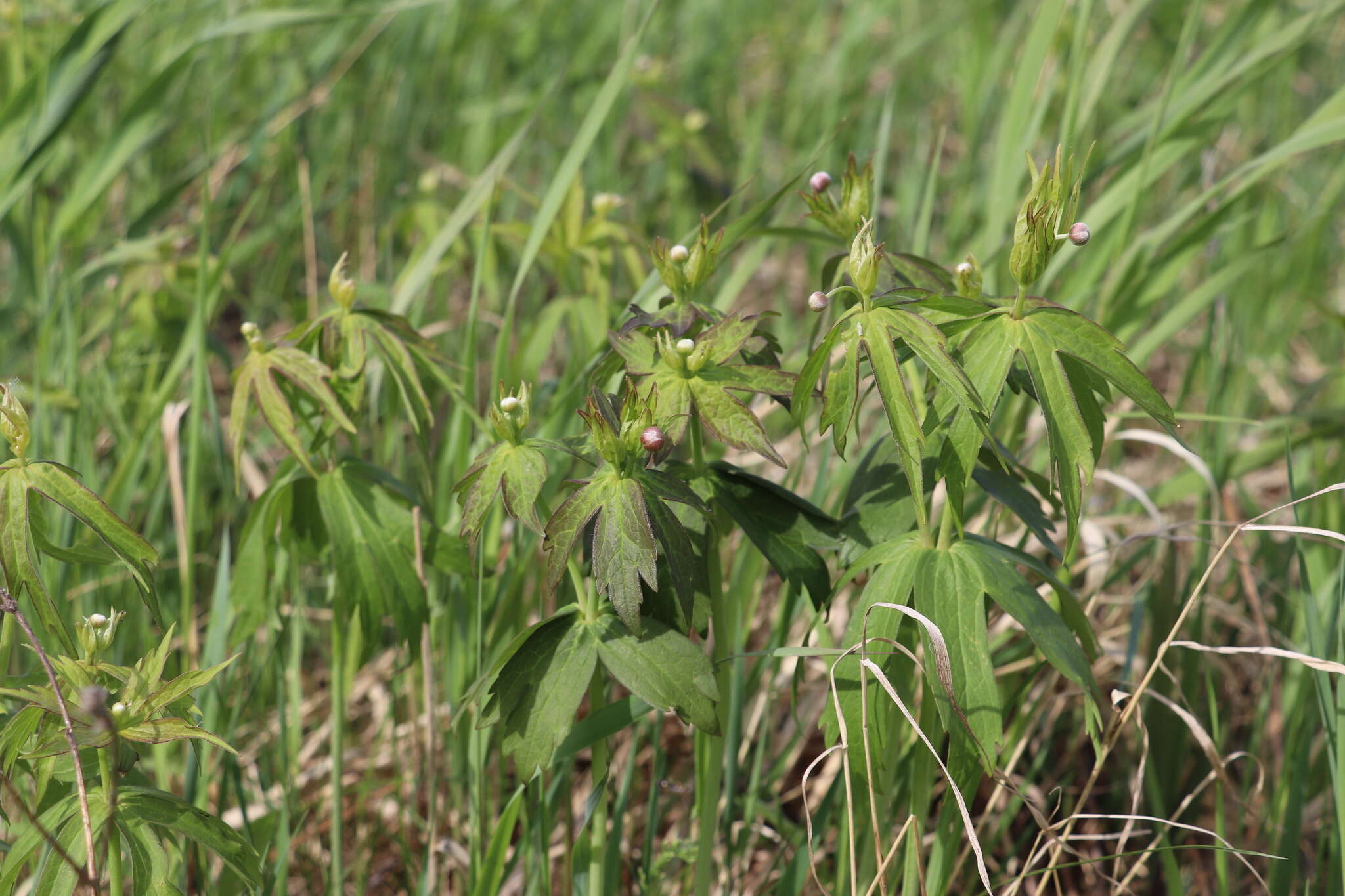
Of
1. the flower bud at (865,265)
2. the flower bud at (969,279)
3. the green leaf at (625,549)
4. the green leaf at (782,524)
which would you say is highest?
the flower bud at (865,265)

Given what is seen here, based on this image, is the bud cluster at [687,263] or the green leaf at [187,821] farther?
the bud cluster at [687,263]

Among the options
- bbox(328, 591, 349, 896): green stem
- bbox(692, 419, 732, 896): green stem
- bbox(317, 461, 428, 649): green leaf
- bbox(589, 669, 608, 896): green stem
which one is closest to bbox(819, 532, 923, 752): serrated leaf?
bbox(692, 419, 732, 896): green stem

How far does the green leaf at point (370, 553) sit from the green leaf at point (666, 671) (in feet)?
1.09

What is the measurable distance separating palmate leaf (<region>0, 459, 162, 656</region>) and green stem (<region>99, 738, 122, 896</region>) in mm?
135

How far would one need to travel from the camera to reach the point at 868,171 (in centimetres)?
118

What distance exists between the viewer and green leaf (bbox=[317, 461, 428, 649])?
132 cm

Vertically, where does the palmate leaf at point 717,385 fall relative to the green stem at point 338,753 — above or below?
above

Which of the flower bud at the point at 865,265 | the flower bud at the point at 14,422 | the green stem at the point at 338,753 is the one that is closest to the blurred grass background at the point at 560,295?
the green stem at the point at 338,753

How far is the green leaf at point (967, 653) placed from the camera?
1069mm

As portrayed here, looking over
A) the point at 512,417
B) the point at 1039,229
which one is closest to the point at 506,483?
the point at 512,417

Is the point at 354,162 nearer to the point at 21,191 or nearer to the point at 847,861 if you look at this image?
the point at 21,191

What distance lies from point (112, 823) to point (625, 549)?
1.71ft

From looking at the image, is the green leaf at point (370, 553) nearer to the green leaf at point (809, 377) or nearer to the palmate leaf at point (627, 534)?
the palmate leaf at point (627, 534)

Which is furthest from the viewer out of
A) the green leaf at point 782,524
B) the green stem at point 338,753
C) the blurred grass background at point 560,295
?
the blurred grass background at point 560,295
